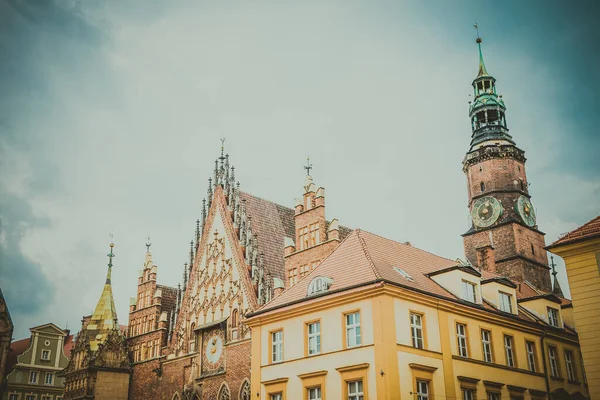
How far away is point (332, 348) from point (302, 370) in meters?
1.95

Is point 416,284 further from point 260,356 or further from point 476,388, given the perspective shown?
point 260,356

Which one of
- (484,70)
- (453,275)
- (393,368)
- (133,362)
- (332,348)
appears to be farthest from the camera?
(484,70)

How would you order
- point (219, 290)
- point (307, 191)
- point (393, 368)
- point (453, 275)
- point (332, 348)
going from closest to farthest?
point (393, 368)
point (332, 348)
point (453, 275)
point (307, 191)
point (219, 290)

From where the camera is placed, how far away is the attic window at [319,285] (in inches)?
1148

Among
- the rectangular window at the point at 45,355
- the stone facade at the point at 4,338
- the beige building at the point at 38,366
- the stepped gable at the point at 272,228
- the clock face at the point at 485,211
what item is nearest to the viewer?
the stepped gable at the point at 272,228

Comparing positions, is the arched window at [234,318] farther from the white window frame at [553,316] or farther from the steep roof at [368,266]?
the white window frame at [553,316]

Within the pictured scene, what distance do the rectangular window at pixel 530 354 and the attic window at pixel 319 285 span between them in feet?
38.5

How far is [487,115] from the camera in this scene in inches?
2311

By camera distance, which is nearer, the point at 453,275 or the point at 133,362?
the point at 453,275

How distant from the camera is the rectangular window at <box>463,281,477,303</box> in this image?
31167 millimetres

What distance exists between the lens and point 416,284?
29.2 meters

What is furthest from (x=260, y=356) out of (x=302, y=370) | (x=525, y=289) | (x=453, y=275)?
(x=525, y=289)

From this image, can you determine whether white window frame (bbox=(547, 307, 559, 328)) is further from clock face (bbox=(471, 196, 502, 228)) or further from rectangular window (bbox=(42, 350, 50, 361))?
rectangular window (bbox=(42, 350, 50, 361))

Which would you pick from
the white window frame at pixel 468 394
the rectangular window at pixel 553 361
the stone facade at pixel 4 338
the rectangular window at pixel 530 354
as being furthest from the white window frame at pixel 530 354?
the stone facade at pixel 4 338
